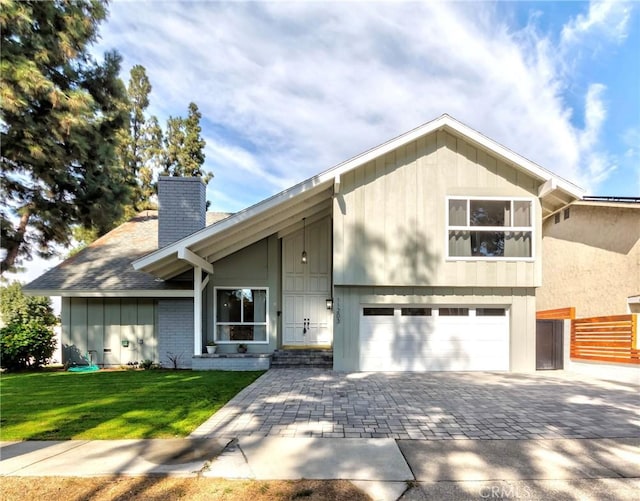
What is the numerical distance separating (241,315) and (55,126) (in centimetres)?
Result: 675

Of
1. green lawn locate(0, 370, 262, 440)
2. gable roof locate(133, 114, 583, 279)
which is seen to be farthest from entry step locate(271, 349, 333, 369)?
gable roof locate(133, 114, 583, 279)

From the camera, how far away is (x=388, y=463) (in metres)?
3.54

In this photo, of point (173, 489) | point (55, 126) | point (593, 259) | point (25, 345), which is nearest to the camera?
point (173, 489)

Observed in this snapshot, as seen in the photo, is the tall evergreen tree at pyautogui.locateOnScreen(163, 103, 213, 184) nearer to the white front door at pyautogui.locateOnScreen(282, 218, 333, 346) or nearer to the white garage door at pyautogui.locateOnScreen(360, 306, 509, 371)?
the white front door at pyautogui.locateOnScreen(282, 218, 333, 346)

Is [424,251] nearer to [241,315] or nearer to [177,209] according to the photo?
[241,315]

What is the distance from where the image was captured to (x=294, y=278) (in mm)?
10789

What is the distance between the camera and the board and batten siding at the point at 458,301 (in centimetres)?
895

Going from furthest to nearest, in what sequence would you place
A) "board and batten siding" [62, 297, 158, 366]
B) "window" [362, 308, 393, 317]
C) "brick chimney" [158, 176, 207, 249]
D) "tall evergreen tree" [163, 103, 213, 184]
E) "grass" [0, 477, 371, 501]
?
"tall evergreen tree" [163, 103, 213, 184]
"brick chimney" [158, 176, 207, 249]
"board and batten siding" [62, 297, 158, 366]
"window" [362, 308, 393, 317]
"grass" [0, 477, 371, 501]

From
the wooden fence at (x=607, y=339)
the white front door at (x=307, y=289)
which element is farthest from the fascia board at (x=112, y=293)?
the wooden fence at (x=607, y=339)

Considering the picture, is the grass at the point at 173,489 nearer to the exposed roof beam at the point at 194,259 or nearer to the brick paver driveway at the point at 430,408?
the brick paver driveway at the point at 430,408

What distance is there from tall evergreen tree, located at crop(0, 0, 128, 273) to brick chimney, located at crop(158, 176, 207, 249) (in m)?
1.19

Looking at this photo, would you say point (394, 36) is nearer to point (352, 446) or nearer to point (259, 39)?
point (259, 39)

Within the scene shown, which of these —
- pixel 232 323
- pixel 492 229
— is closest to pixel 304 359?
pixel 232 323

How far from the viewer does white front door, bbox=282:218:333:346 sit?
35.1ft
